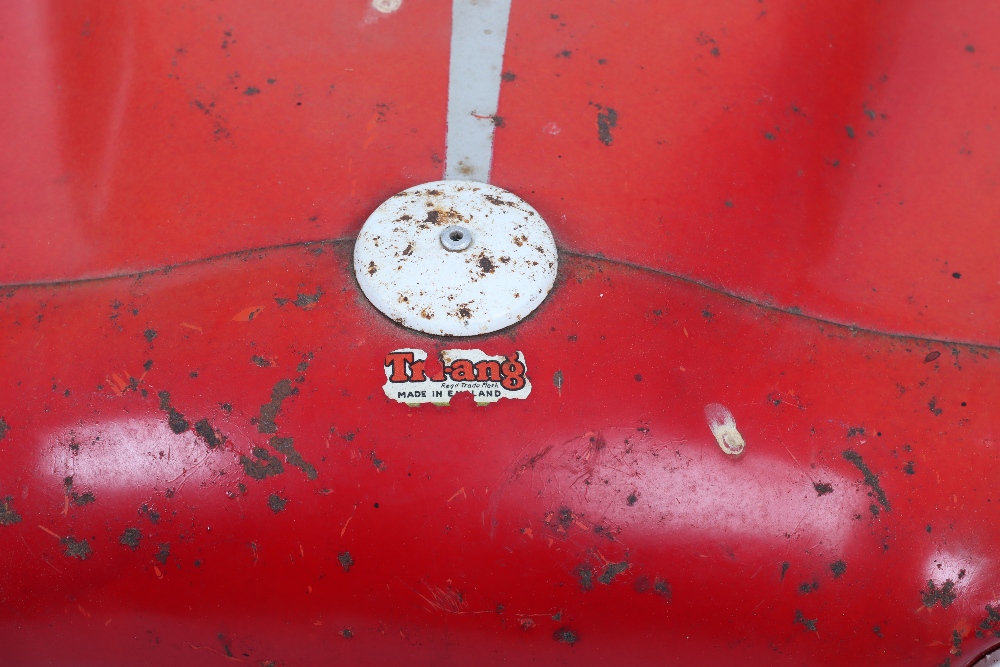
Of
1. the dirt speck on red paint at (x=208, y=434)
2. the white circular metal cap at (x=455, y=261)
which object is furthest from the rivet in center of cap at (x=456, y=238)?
the dirt speck on red paint at (x=208, y=434)

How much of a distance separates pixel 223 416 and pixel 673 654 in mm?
651

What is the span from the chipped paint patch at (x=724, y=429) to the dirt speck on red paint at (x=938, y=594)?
310 mm

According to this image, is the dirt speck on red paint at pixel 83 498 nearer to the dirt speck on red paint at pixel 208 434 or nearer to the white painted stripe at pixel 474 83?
the dirt speck on red paint at pixel 208 434

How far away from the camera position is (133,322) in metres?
1.07

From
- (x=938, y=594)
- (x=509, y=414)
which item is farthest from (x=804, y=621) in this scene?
(x=509, y=414)

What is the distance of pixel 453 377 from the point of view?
3.22 ft

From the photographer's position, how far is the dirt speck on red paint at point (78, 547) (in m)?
1.01

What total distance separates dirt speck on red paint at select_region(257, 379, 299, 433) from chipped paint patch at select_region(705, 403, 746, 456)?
0.52 m

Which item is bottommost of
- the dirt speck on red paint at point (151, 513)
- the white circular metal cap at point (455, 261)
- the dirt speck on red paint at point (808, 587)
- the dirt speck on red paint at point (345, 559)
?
the dirt speck on red paint at point (345, 559)

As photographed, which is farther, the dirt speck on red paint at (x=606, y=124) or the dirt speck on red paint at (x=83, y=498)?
the dirt speck on red paint at (x=606, y=124)

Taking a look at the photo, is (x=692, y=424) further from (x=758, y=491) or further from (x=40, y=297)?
(x=40, y=297)

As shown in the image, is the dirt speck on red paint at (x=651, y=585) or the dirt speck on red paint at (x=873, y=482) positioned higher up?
the dirt speck on red paint at (x=873, y=482)

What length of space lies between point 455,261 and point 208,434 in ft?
1.23

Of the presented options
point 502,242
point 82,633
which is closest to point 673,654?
point 502,242
